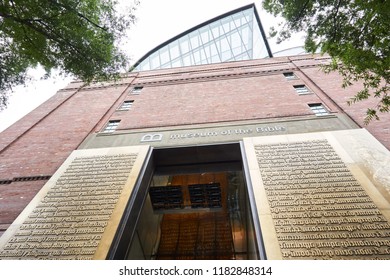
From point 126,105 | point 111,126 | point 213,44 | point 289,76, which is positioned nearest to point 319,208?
point 111,126

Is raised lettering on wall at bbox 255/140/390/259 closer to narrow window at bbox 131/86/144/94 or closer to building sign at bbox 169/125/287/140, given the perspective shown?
building sign at bbox 169/125/287/140

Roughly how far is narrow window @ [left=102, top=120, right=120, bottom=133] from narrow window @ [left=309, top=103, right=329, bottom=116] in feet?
31.0

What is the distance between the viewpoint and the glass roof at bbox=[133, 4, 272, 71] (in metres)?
26.9

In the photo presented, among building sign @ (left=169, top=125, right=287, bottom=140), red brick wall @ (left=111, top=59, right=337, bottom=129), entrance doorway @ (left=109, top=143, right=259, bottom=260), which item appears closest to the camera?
entrance doorway @ (left=109, top=143, right=259, bottom=260)

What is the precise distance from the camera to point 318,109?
1034 cm

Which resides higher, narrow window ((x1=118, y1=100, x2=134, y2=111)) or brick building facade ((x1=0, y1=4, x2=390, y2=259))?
narrow window ((x1=118, y1=100, x2=134, y2=111))

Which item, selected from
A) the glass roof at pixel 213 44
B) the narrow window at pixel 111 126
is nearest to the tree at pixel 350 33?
the narrow window at pixel 111 126

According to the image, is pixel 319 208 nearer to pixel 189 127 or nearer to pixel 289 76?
pixel 189 127

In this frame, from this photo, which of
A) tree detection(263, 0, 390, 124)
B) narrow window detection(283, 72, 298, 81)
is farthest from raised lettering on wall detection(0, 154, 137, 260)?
narrow window detection(283, 72, 298, 81)

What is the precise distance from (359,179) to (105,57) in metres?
9.53

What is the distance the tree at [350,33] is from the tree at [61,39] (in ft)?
19.9

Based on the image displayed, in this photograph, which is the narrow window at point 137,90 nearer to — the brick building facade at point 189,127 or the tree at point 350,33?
the brick building facade at point 189,127

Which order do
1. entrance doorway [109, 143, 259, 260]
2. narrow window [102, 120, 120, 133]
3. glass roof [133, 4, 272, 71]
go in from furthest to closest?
glass roof [133, 4, 272, 71], narrow window [102, 120, 120, 133], entrance doorway [109, 143, 259, 260]

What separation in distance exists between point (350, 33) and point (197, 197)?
749 cm
